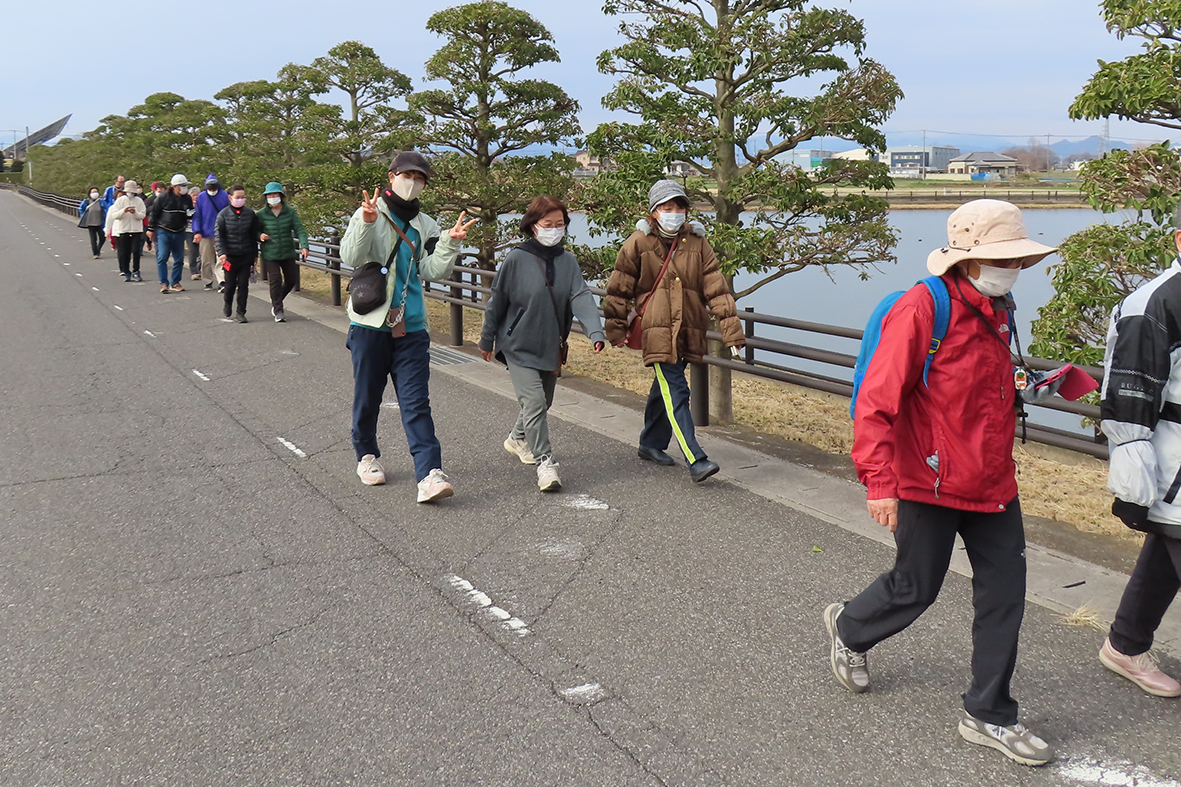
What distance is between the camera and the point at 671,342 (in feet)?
20.2

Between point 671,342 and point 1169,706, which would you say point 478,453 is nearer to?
point 671,342

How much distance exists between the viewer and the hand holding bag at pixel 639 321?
20.5 feet

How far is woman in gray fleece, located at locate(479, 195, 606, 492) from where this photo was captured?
19.9 ft

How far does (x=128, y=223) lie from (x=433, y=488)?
53.4 feet

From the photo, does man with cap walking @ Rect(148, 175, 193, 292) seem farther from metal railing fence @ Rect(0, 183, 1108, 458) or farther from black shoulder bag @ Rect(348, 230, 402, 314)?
black shoulder bag @ Rect(348, 230, 402, 314)

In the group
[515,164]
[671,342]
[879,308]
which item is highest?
[515,164]

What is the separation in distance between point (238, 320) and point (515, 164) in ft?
20.6

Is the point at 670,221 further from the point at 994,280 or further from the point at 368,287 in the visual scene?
the point at 994,280

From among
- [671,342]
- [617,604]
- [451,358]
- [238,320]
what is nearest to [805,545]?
[617,604]

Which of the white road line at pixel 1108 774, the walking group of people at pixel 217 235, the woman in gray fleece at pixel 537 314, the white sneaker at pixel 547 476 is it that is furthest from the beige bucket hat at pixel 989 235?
Result: the walking group of people at pixel 217 235

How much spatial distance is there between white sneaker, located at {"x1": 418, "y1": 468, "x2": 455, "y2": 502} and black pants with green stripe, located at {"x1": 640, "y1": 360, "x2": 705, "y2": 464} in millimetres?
1429

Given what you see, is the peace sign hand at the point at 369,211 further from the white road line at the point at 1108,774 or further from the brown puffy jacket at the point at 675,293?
the white road line at the point at 1108,774

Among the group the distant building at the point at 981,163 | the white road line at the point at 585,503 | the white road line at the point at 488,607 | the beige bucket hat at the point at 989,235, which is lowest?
the white road line at the point at 488,607

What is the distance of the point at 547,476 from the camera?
601 cm
